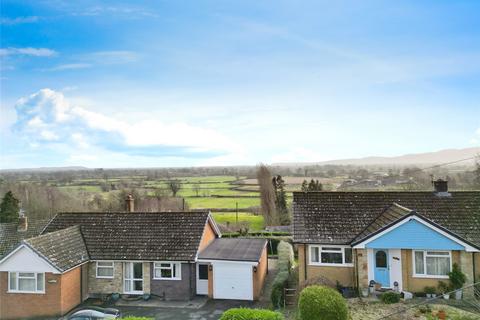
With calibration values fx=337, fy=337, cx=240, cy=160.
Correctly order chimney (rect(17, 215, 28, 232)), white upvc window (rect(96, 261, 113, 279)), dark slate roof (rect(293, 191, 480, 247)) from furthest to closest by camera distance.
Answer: chimney (rect(17, 215, 28, 232))
white upvc window (rect(96, 261, 113, 279))
dark slate roof (rect(293, 191, 480, 247))

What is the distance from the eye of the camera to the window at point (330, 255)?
20719 millimetres

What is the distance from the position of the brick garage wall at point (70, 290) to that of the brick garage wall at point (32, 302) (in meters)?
0.25

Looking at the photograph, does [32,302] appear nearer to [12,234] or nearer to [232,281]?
[12,234]

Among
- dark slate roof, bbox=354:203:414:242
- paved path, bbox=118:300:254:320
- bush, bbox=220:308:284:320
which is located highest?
dark slate roof, bbox=354:203:414:242

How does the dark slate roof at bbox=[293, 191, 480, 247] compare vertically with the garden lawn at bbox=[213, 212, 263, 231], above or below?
above

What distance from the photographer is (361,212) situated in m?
22.6

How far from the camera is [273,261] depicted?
1264 inches

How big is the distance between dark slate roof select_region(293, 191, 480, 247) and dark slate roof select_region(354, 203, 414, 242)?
0.80 ft

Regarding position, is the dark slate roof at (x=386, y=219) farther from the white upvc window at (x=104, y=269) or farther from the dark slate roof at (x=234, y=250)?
the white upvc window at (x=104, y=269)

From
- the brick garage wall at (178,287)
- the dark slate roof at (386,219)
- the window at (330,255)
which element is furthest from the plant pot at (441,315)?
the brick garage wall at (178,287)

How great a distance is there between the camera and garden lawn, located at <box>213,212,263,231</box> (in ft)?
180

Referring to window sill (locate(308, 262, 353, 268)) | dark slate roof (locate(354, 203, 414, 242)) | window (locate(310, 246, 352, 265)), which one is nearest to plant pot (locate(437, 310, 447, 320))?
dark slate roof (locate(354, 203, 414, 242))

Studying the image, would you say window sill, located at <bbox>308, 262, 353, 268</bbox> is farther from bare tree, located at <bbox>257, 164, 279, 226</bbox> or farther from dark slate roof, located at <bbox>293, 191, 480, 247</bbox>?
bare tree, located at <bbox>257, 164, 279, 226</bbox>

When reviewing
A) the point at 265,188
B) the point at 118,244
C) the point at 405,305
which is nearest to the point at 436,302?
the point at 405,305
